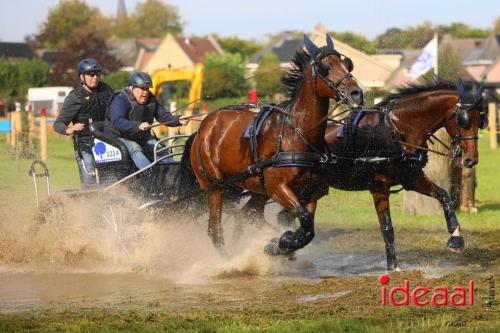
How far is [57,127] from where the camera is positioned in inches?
467

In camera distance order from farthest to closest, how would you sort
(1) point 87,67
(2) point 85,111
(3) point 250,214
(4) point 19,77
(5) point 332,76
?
(4) point 19,77 → (2) point 85,111 → (1) point 87,67 → (3) point 250,214 → (5) point 332,76

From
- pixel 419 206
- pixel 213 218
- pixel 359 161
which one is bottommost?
pixel 419 206

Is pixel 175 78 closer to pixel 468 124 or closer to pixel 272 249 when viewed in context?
pixel 272 249

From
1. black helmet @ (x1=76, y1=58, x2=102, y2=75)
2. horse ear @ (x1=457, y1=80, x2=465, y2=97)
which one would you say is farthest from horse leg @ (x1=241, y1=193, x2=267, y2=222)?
horse ear @ (x1=457, y1=80, x2=465, y2=97)

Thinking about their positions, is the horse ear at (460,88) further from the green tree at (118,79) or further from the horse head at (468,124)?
the green tree at (118,79)

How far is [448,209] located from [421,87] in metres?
1.30

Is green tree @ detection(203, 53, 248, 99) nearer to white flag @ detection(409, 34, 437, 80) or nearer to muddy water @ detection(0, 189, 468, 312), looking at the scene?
white flag @ detection(409, 34, 437, 80)

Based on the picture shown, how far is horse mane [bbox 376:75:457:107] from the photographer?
10461 mm

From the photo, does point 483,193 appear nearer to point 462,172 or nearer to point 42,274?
point 462,172

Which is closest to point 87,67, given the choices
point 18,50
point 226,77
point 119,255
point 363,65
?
point 119,255

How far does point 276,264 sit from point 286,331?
400 cm

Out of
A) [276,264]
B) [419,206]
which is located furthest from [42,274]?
[419,206]

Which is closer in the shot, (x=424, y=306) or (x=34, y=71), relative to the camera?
(x=424, y=306)

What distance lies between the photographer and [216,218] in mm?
11102
